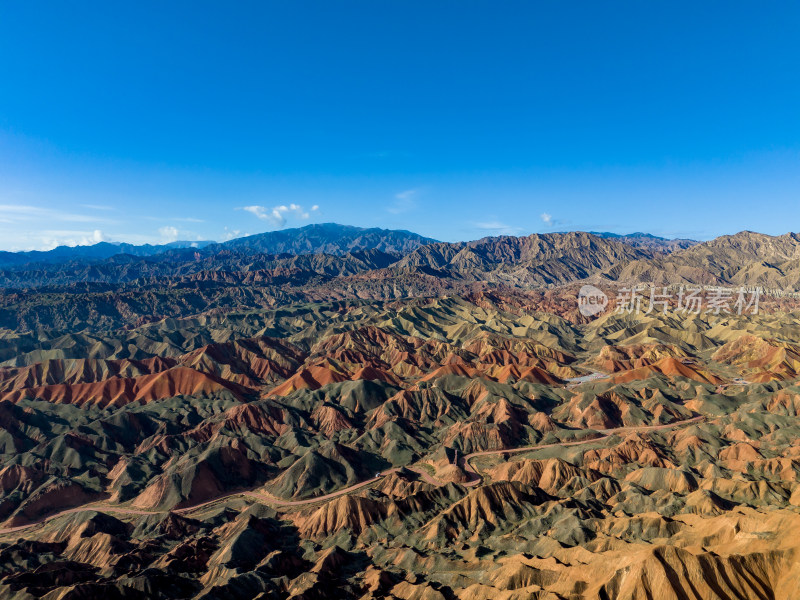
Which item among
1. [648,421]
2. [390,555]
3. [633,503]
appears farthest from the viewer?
[648,421]

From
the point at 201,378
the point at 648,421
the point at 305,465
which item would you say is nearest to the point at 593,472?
the point at 648,421

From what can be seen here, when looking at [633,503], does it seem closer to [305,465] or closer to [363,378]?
[305,465]

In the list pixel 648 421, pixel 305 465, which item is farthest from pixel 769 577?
pixel 648 421

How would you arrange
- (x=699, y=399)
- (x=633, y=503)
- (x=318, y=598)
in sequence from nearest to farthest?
(x=318, y=598), (x=633, y=503), (x=699, y=399)

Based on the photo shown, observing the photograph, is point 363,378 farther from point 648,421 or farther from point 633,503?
point 633,503

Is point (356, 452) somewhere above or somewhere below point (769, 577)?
below

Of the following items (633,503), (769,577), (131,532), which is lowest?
(131,532)

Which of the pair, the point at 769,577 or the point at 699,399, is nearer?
the point at 769,577

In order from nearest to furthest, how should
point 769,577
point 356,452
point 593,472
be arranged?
point 769,577 → point 593,472 → point 356,452

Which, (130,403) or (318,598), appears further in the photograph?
(130,403)
